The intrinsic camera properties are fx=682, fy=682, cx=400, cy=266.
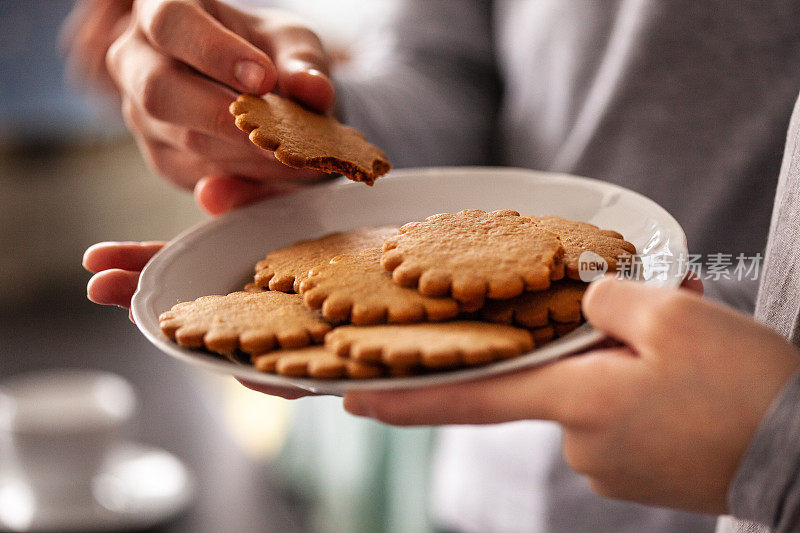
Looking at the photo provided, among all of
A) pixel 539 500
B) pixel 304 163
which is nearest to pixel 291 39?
pixel 304 163

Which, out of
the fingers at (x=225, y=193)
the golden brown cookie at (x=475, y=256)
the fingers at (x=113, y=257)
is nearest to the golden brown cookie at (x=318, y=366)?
the golden brown cookie at (x=475, y=256)

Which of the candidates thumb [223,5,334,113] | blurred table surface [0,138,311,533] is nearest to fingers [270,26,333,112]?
thumb [223,5,334,113]

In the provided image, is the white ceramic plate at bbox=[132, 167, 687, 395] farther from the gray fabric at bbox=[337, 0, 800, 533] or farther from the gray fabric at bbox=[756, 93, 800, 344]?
the gray fabric at bbox=[337, 0, 800, 533]

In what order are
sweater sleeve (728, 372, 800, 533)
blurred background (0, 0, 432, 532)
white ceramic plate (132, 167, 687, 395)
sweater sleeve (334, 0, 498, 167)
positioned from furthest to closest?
blurred background (0, 0, 432, 532) < sweater sleeve (334, 0, 498, 167) < white ceramic plate (132, 167, 687, 395) < sweater sleeve (728, 372, 800, 533)

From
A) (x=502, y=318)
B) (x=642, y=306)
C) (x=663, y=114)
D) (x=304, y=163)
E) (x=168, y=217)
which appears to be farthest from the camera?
(x=168, y=217)

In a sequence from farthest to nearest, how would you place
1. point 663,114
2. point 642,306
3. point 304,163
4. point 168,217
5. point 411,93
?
point 168,217 → point 411,93 → point 663,114 → point 304,163 → point 642,306

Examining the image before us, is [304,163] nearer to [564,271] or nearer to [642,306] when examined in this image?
[564,271]
